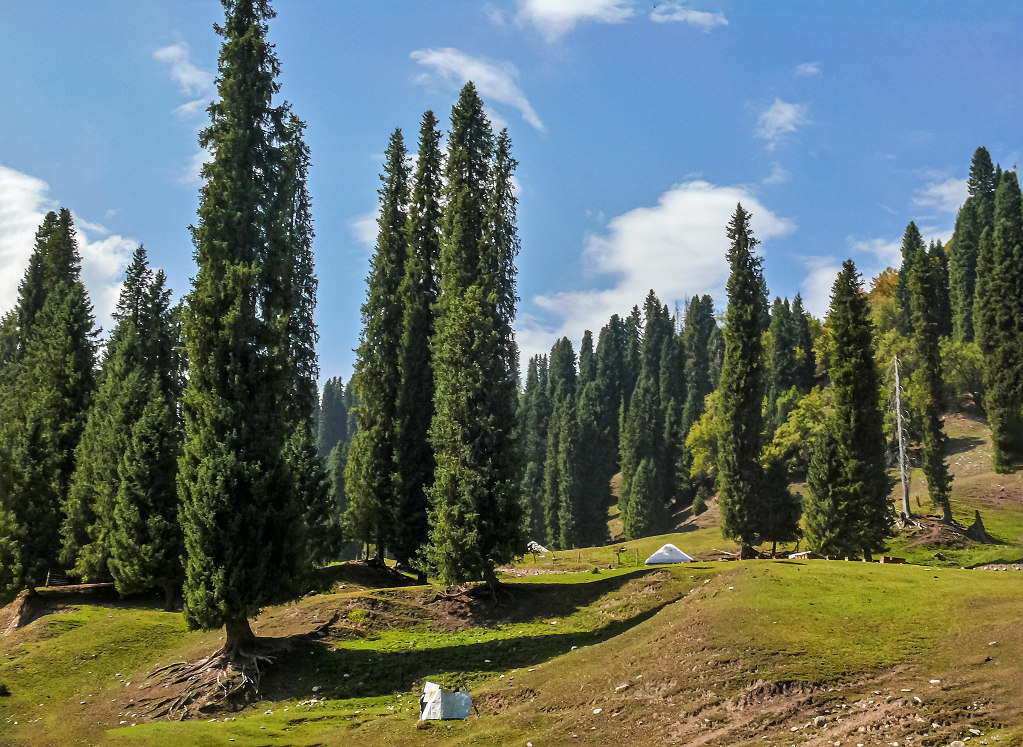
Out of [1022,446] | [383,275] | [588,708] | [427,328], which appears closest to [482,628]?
[588,708]

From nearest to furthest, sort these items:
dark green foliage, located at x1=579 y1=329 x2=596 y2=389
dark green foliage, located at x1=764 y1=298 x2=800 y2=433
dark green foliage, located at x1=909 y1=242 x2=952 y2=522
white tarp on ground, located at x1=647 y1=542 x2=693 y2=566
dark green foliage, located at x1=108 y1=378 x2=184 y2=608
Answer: dark green foliage, located at x1=108 y1=378 x2=184 y2=608
white tarp on ground, located at x1=647 y1=542 x2=693 y2=566
dark green foliage, located at x1=909 y1=242 x2=952 y2=522
dark green foliage, located at x1=764 y1=298 x2=800 y2=433
dark green foliage, located at x1=579 y1=329 x2=596 y2=389

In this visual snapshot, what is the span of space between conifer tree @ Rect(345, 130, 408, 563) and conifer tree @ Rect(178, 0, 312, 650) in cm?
1467

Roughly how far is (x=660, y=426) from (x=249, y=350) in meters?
96.0

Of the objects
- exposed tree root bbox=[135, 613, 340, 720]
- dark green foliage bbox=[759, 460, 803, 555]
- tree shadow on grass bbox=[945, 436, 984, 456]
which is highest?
tree shadow on grass bbox=[945, 436, 984, 456]

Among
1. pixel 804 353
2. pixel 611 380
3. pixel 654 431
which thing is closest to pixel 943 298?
pixel 804 353

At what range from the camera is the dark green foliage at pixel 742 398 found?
5009 cm

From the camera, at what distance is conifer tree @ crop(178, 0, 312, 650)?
25656 mm

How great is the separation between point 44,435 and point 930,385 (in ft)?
214

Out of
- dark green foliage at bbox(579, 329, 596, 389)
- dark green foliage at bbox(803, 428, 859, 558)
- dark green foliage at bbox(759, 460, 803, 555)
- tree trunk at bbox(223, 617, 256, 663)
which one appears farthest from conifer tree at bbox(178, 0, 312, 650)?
dark green foliage at bbox(579, 329, 596, 389)

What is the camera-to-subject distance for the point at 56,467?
42.3 m

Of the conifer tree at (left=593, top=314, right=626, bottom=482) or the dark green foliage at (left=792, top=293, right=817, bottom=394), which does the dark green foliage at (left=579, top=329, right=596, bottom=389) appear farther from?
the dark green foliage at (left=792, top=293, right=817, bottom=394)

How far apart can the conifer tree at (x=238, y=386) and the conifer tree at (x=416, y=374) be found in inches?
542

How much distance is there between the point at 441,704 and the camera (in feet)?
69.2

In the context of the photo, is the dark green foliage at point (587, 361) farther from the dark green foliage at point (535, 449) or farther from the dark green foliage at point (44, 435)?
the dark green foliage at point (44, 435)
